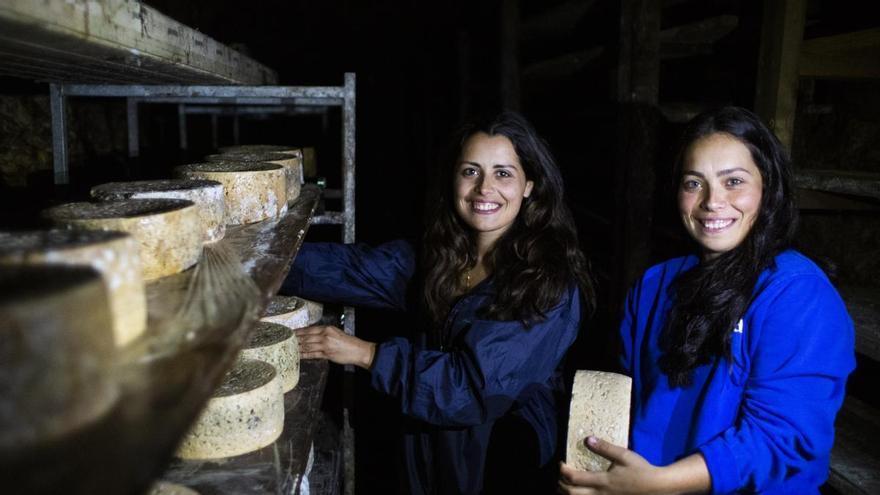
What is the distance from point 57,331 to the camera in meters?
0.56

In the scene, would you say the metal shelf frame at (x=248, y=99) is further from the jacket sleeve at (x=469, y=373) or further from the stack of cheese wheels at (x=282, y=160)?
the jacket sleeve at (x=469, y=373)

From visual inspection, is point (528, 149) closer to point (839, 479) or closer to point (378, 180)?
point (839, 479)

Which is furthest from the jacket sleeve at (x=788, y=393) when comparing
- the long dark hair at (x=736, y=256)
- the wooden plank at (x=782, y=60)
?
the wooden plank at (x=782, y=60)

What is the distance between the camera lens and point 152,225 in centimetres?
110

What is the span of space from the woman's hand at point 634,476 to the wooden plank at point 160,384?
107cm

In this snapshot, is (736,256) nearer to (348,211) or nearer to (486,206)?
(486,206)

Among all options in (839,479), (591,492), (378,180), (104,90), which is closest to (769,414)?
(591,492)

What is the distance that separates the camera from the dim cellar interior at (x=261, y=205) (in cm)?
60

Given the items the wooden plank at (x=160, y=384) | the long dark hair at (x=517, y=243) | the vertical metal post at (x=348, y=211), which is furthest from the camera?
the vertical metal post at (x=348, y=211)

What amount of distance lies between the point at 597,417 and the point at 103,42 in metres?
1.50

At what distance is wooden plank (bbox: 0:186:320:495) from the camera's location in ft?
1.67

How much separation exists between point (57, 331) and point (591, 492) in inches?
61.1

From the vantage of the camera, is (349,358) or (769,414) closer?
(769,414)

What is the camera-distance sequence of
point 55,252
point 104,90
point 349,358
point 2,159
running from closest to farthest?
point 55,252 → point 349,358 → point 104,90 → point 2,159
